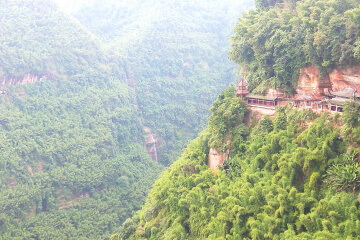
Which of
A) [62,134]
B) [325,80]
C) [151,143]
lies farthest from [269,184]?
[151,143]

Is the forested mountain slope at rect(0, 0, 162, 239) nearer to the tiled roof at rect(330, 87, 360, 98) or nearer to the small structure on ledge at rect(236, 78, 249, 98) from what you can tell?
the small structure on ledge at rect(236, 78, 249, 98)

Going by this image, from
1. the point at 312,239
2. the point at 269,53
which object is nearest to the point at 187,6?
the point at 269,53

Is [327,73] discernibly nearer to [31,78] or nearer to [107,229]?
[107,229]

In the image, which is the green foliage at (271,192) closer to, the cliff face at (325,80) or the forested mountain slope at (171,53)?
the cliff face at (325,80)

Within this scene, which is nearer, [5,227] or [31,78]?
[5,227]

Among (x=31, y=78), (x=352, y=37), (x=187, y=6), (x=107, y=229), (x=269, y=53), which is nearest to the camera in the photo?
(x=352, y=37)

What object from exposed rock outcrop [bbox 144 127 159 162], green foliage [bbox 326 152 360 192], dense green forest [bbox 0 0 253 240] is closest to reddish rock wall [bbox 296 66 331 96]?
green foliage [bbox 326 152 360 192]

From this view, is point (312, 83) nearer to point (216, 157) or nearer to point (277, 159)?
point (277, 159)
